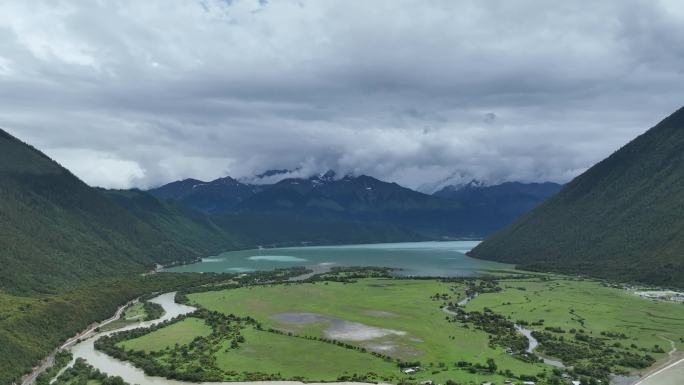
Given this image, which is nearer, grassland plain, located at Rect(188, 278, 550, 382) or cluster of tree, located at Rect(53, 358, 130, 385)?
cluster of tree, located at Rect(53, 358, 130, 385)

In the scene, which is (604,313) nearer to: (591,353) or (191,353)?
(591,353)

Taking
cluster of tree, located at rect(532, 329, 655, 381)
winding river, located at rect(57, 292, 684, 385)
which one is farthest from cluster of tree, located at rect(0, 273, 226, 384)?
cluster of tree, located at rect(532, 329, 655, 381)

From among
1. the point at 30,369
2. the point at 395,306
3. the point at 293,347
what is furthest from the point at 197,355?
the point at 395,306

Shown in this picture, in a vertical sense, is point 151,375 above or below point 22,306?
below

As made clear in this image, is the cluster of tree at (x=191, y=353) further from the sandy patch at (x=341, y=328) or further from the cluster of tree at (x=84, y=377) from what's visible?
the sandy patch at (x=341, y=328)

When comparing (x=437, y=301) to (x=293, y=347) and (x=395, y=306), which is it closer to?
(x=395, y=306)

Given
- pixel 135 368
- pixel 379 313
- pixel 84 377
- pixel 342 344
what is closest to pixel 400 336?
pixel 342 344

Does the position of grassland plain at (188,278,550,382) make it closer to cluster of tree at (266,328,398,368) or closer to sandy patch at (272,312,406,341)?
sandy patch at (272,312,406,341)

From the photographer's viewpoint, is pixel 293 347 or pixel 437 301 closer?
pixel 293 347
